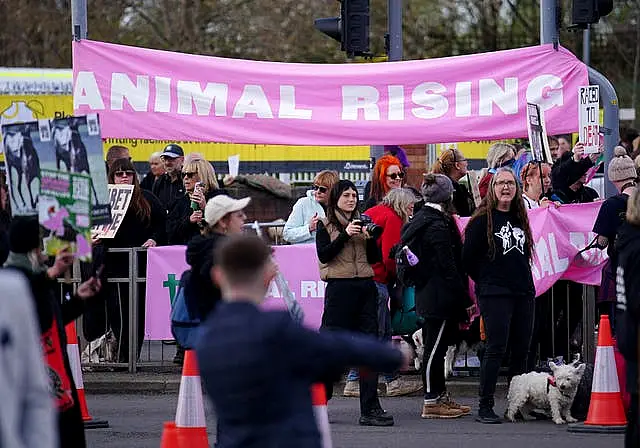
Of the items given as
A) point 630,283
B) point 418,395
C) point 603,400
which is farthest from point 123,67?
point 630,283

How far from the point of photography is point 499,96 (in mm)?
12430

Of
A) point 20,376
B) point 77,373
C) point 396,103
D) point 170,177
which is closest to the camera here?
point 20,376

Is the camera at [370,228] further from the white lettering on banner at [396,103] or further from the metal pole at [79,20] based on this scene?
the metal pole at [79,20]

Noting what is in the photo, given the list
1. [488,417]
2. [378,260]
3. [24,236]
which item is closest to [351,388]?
[488,417]

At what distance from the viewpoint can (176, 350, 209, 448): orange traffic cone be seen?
8555 mm

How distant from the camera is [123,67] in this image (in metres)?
12.3

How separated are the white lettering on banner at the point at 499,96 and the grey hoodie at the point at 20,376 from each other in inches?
318

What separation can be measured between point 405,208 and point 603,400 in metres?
2.36

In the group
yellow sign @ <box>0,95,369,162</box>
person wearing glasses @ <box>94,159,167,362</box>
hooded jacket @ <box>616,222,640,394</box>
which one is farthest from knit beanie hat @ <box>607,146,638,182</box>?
yellow sign @ <box>0,95,369,162</box>

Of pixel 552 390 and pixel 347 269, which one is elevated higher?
pixel 347 269

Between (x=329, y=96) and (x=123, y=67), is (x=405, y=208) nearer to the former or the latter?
(x=329, y=96)

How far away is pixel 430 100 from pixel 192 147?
45.9 ft

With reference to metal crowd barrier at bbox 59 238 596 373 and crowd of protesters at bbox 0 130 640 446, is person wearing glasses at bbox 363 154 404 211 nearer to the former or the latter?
crowd of protesters at bbox 0 130 640 446

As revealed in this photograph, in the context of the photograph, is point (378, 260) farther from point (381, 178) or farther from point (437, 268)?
point (381, 178)
